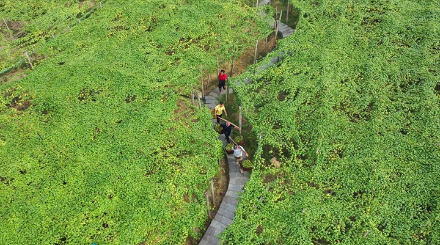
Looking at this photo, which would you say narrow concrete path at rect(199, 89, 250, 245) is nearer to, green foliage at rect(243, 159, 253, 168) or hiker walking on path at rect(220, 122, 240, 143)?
green foliage at rect(243, 159, 253, 168)

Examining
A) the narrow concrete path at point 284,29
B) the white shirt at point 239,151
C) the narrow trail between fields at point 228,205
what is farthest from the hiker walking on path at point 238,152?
the narrow concrete path at point 284,29

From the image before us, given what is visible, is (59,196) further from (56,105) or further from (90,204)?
(56,105)

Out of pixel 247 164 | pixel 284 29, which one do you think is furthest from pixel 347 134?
pixel 284 29

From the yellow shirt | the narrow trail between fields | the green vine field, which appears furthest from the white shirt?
the yellow shirt

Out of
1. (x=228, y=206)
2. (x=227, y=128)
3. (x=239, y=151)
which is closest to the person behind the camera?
(x=228, y=206)

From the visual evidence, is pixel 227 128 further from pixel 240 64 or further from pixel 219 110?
pixel 240 64

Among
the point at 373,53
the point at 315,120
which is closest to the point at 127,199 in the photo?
the point at 315,120
